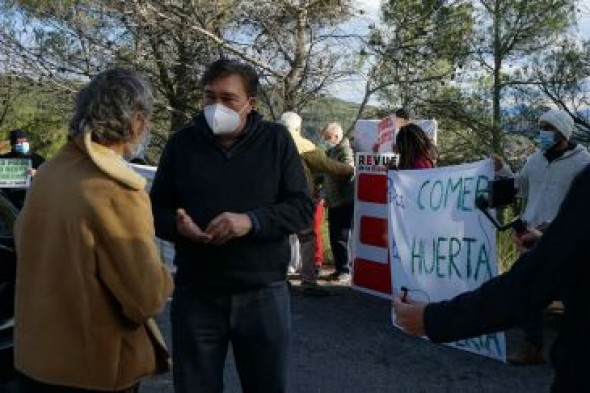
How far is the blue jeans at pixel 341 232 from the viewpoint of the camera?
27.5 ft

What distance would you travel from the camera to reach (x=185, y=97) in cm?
1471

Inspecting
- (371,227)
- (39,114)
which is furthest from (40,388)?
(39,114)

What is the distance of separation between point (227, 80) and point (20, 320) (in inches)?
51.2

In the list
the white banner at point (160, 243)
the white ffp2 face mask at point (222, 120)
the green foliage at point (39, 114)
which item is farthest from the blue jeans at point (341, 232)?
the green foliage at point (39, 114)

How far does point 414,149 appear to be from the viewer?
265 inches

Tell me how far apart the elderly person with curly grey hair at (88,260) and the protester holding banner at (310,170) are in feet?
13.7

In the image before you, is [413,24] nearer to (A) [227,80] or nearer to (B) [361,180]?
(B) [361,180]

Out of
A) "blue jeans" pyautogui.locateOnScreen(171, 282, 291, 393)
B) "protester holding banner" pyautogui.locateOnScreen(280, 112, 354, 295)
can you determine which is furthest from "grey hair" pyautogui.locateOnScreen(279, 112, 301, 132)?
"blue jeans" pyautogui.locateOnScreen(171, 282, 291, 393)

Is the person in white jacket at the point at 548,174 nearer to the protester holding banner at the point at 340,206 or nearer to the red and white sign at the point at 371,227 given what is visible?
the red and white sign at the point at 371,227

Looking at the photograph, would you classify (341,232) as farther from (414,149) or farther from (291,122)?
(414,149)

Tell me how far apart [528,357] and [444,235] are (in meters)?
1.04

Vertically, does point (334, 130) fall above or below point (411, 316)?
above

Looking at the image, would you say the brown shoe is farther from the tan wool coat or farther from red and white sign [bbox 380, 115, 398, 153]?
the tan wool coat

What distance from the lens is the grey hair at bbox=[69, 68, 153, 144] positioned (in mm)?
2490
